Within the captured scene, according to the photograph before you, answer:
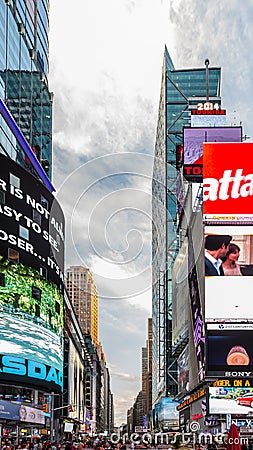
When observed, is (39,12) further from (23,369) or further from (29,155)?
(23,369)

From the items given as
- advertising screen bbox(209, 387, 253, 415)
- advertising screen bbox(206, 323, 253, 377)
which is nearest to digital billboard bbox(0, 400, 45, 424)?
advertising screen bbox(206, 323, 253, 377)

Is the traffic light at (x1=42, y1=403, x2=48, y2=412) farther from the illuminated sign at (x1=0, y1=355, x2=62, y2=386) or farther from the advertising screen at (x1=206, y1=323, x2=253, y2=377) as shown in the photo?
the advertising screen at (x1=206, y1=323, x2=253, y2=377)

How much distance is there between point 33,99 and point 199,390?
4101cm

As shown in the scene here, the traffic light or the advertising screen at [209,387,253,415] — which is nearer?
the advertising screen at [209,387,253,415]

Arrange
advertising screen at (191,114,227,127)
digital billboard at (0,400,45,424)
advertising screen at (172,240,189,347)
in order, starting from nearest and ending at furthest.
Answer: digital billboard at (0,400,45,424) < advertising screen at (172,240,189,347) < advertising screen at (191,114,227,127)

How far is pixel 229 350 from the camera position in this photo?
Answer: 2687 inches

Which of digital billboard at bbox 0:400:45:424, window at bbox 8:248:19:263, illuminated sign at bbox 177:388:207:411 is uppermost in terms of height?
window at bbox 8:248:19:263

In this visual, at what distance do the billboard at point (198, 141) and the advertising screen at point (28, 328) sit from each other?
1012 inches

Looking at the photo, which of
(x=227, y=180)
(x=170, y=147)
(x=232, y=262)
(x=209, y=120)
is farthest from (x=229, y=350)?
(x=170, y=147)

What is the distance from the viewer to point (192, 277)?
8550cm

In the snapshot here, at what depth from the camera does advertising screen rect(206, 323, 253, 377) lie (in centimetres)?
6800

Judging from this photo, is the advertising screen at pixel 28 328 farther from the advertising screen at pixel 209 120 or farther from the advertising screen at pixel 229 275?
the advertising screen at pixel 209 120

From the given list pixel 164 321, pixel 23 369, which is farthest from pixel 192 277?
pixel 164 321

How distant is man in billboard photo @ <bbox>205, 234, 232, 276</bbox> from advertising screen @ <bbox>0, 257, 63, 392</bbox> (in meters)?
13.6
